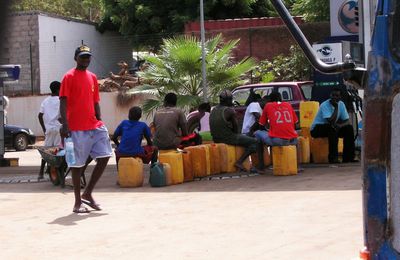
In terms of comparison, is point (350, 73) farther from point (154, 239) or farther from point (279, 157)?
point (279, 157)

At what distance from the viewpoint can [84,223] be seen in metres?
8.19

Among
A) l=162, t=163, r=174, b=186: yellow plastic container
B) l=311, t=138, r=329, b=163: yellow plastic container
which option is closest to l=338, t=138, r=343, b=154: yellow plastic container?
l=311, t=138, r=329, b=163: yellow plastic container

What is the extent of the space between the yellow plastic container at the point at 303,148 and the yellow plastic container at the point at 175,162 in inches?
114

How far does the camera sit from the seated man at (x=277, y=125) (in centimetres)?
1211

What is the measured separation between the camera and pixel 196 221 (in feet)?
26.2

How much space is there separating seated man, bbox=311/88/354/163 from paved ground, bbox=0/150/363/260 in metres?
1.84

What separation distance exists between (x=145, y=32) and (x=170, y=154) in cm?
2274

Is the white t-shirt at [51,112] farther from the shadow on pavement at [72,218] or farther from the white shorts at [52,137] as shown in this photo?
the shadow on pavement at [72,218]

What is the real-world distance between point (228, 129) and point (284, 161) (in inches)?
43.5

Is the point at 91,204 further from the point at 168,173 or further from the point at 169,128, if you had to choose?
the point at 169,128

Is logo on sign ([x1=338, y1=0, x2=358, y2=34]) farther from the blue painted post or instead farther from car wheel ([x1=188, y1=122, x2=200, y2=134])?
the blue painted post

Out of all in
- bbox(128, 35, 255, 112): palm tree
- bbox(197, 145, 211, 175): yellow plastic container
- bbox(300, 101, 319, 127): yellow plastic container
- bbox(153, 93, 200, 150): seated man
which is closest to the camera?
bbox(153, 93, 200, 150): seated man

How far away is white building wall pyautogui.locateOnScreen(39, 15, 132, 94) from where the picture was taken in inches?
1160

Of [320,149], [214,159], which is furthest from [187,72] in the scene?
[214,159]
